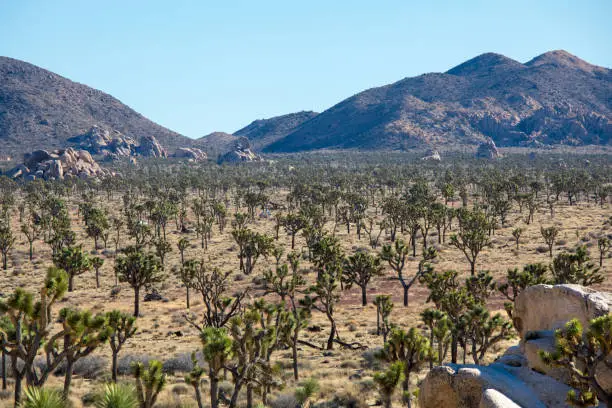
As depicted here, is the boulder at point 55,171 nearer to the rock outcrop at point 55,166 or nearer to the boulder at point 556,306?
the rock outcrop at point 55,166

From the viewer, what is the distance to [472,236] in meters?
48.1

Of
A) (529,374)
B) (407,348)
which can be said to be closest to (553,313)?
(529,374)

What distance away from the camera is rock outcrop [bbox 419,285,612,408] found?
14141 millimetres

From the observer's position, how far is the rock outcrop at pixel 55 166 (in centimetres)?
14512

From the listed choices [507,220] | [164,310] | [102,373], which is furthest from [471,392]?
[507,220]

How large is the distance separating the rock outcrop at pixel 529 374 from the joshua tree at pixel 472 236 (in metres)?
30.7

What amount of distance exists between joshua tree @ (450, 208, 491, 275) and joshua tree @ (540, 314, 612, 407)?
1372 inches

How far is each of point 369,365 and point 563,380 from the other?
43.9 feet

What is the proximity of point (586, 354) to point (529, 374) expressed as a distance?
376 centimetres

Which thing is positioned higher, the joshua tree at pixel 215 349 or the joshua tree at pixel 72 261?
the joshua tree at pixel 215 349

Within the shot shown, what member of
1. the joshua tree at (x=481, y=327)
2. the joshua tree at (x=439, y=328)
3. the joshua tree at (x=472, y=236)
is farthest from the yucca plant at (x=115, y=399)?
the joshua tree at (x=472, y=236)

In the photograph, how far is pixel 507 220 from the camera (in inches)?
3248

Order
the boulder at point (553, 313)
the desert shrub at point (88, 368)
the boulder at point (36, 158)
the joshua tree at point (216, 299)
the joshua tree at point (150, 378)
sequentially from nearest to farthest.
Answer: the boulder at point (553, 313)
the joshua tree at point (150, 378)
the joshua tree at point (216, 299)
the desert shrub at point (88, 368)
the boulder at point (36, 158)

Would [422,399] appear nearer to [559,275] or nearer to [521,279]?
[521,279]
